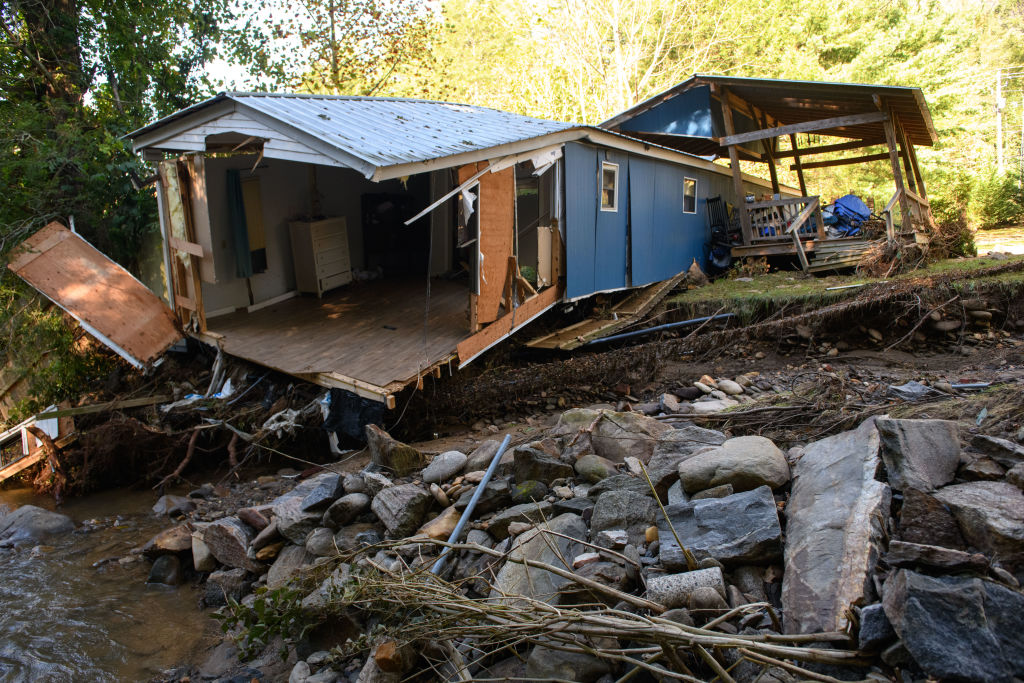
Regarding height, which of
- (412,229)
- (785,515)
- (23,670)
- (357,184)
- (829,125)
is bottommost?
(23,670)

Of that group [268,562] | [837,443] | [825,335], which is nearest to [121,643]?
[268,562]

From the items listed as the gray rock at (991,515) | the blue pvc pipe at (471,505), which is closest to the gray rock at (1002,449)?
the gray rock at (991,515)

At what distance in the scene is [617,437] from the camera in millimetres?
5344

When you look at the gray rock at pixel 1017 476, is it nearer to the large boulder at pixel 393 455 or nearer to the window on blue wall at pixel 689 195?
the large boulder at pixel 393 455

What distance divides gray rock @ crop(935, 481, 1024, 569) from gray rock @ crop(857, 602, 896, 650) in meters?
0.66

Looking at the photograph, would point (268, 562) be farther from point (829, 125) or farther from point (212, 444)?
point (829, 125)

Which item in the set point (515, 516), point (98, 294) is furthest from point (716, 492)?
point (98, 294)

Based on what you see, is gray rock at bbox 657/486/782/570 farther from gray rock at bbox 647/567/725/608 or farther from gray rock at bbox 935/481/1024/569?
gray rock at bbox 935/481/1024/569

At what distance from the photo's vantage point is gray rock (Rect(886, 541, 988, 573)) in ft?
9.09

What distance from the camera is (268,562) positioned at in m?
5.54

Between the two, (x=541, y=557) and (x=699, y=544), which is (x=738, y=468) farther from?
(x=541, y=557)

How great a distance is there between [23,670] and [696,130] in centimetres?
1584

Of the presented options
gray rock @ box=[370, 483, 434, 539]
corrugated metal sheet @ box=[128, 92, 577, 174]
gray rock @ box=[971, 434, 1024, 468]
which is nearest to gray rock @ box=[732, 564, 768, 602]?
gray rock @ box=[971, 434, 1024, 468]

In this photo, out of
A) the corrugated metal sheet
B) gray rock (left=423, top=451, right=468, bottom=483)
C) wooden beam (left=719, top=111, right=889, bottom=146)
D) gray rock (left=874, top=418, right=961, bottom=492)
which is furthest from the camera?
wooden beam (left=719, top=111, right=889, bottom=146)
